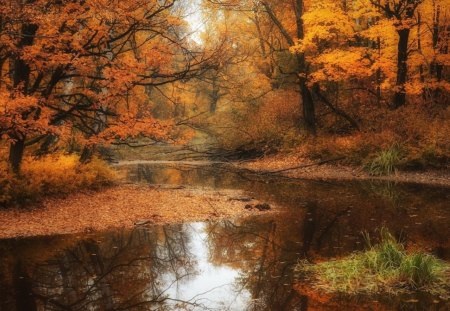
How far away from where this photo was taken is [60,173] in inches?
589

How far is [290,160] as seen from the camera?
26.6 meters

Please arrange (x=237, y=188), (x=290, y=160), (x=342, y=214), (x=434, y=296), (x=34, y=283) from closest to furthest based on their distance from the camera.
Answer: (x=434, y=296), (x=34, y=283), (x=342, y=214), (x=237, y=188), (x=290, y=160)

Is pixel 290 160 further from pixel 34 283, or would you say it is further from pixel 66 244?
pixel 34 283

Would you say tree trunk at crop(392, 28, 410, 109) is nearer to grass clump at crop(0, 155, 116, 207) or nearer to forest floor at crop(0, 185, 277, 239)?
forest floor at crop(0, 185, 277, 239)

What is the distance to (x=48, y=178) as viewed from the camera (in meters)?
14.5

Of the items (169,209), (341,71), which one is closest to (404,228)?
(169,209)

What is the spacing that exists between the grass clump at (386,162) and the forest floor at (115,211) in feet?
24.7

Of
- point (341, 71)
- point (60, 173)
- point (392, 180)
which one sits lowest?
point (392, 180)

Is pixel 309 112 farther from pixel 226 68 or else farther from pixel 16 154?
pixel 16 154

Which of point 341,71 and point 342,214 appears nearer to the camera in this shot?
point 342,214

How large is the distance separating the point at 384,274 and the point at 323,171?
15.9 m

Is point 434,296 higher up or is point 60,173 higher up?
point 60,173

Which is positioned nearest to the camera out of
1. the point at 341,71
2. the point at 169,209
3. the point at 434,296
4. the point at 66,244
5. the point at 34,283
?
the point at 434,296

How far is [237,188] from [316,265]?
38.2 feet
